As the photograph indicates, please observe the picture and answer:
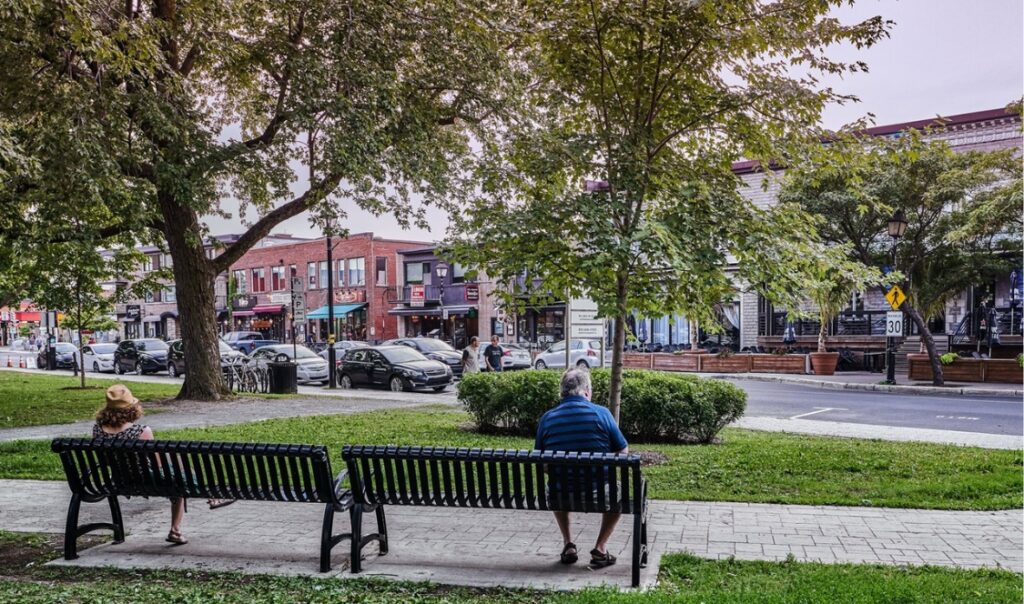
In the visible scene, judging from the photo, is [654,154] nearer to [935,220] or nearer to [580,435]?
[580,435]

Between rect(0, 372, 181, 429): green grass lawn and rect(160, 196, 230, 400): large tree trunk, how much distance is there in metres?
1.44

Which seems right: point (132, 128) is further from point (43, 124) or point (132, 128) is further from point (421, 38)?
point (421, 38)

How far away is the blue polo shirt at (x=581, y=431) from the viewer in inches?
221

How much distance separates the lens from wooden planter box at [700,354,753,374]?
30656 mm

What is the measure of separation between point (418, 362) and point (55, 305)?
37.0ft

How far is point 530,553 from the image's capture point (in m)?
5.88

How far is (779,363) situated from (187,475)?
27.2 m

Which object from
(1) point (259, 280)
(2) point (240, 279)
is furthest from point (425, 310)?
(2) point (240, 279)

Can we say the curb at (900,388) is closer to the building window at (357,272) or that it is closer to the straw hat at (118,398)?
the straw hat at (118,398)

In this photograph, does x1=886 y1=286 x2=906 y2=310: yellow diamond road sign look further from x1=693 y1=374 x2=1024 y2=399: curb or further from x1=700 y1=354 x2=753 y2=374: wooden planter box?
x1=700 y1=354 x2=753 y2=374: wooden planter box

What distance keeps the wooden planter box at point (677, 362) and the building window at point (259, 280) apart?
40530 mm

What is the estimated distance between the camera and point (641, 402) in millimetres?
11375

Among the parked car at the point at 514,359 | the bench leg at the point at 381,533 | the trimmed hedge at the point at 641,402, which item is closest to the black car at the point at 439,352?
the parked car at the point at 514,359

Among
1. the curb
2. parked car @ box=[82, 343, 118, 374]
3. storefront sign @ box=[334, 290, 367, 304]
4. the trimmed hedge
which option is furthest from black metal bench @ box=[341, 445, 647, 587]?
storefront sign @ box=[334, 290, 367, 304]
